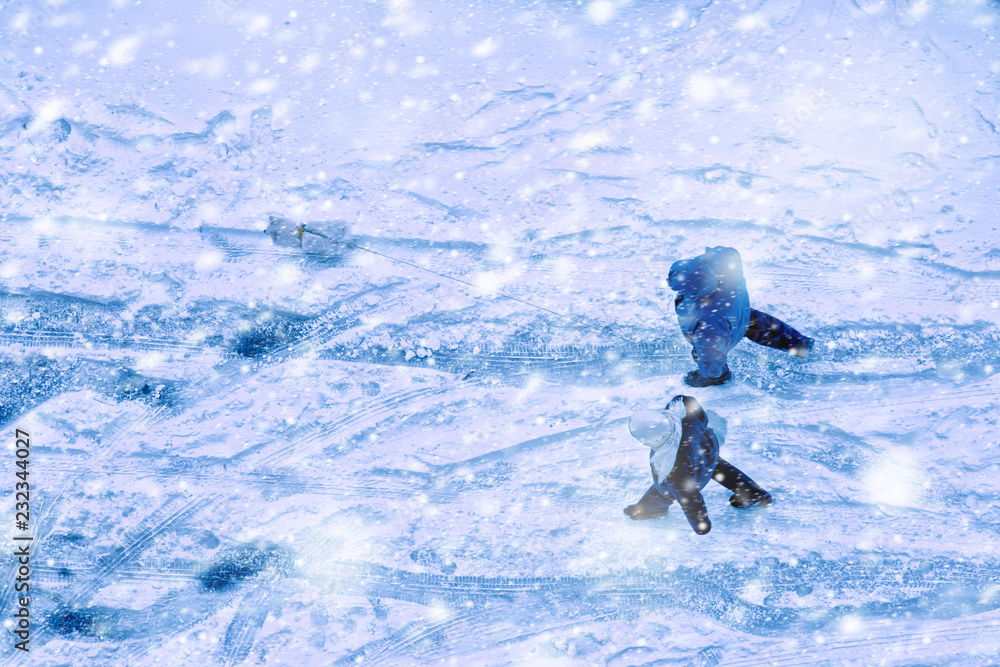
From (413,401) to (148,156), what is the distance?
223cm

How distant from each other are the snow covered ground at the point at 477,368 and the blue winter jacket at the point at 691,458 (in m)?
0.49

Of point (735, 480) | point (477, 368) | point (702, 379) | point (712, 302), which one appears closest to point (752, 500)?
point (735, 480)

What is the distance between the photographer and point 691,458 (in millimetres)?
2703

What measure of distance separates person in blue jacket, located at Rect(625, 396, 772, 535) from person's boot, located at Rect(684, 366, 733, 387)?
0.42m

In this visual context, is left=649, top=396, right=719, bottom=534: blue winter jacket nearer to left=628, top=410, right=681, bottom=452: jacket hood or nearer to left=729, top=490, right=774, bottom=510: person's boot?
left=628, top=410, right=681, bottom=452: jacket hood

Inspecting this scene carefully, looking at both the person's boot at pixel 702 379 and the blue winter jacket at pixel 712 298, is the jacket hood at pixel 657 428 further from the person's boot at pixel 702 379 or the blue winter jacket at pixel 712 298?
the person's boot at pixel 702 379

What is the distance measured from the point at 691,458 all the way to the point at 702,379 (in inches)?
27.8

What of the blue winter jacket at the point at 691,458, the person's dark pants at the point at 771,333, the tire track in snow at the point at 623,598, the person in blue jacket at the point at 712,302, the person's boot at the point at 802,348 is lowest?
the tire track in snow at the point at 623,598

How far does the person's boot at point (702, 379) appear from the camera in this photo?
3.22 meters

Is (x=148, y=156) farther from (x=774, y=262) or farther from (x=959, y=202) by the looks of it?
(x=959, y=202)

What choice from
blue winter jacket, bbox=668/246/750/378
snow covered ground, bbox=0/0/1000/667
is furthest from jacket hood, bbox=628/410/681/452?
snow covered ground, bbox=0/0/1000/667

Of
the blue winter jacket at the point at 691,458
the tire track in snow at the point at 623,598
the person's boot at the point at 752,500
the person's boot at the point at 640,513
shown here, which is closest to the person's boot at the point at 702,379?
the blue winter jacket at the point at 691,458

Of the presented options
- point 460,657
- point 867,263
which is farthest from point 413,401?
point 867,263

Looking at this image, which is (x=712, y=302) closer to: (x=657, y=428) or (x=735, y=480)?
(x=657, y=428)
